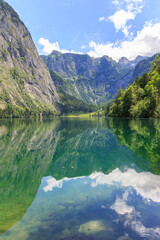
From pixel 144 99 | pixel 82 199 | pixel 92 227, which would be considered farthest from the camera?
pixel 144 99

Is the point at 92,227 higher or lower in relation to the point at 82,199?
higher

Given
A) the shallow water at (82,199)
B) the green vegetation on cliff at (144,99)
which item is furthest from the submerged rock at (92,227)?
the green vegetation on cliff at (144,99)

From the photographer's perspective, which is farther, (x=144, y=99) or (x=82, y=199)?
(x=144, y=99)

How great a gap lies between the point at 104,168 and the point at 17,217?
9.13 meters

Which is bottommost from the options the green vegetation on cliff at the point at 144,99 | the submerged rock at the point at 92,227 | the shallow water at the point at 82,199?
the shallow water at the point at 82,199

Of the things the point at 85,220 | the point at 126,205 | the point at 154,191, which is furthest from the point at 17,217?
the point at 154,191

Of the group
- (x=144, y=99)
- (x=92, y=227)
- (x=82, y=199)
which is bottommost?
(x=82, y=199)

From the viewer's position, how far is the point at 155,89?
8044 cm

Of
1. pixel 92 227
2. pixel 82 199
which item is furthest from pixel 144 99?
pixel 92 227

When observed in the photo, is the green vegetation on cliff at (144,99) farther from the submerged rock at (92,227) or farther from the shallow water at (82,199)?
the submerged rock at (92,227)

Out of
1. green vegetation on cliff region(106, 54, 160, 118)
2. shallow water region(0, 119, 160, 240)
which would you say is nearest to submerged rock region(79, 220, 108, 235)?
shallow water region(0, 119, 160, 240)

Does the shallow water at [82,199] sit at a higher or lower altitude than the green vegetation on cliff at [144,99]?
lower

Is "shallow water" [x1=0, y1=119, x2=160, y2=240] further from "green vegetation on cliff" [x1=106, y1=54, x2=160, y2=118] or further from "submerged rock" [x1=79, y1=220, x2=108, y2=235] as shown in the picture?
"green vegetation on cliff" [x1=106, y1=54, x2=160, y2=118]

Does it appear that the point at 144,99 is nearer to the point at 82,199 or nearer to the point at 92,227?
the point at 82,199
